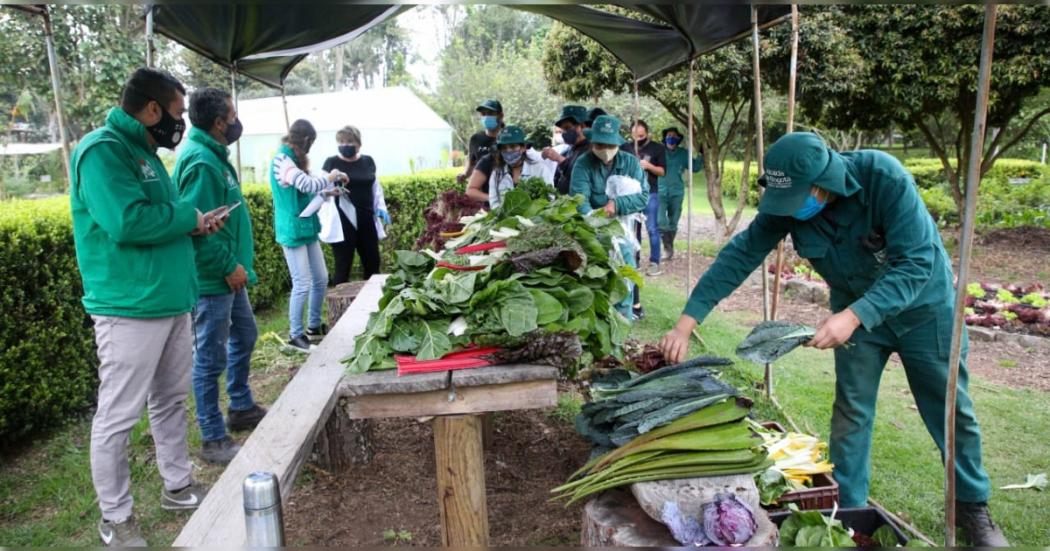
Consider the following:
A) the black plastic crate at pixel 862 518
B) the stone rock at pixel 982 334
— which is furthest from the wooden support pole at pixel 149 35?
the stone rock at pixel 982 334

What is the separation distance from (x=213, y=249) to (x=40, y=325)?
147cm

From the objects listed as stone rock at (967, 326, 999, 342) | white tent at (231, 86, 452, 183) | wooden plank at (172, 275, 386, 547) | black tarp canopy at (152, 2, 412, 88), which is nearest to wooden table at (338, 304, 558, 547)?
wooden plank at (172, 275, 386, 547)

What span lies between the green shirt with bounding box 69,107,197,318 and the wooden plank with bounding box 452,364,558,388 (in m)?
1.78

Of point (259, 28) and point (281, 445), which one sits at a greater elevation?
point (259, 28)

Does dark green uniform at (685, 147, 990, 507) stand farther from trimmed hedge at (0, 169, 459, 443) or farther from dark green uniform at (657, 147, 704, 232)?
dark green uniform at (657, 147, 704, 232)

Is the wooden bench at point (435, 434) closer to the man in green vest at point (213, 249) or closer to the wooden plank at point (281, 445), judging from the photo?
the wooden plank at point (281, 445)

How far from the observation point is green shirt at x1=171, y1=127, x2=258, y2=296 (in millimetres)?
4051

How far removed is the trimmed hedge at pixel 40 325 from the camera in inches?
168

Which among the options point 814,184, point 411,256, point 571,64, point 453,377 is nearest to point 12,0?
point 411,256

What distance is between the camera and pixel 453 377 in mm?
2363

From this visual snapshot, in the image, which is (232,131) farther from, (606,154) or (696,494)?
(696,494)

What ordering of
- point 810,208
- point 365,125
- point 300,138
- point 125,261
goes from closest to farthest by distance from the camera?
point 810,208, point 125,261, point 300,138, point 365,125

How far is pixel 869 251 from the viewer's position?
9.91 feet

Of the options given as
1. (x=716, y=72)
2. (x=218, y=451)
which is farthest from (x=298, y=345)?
(x=716, y=72)
